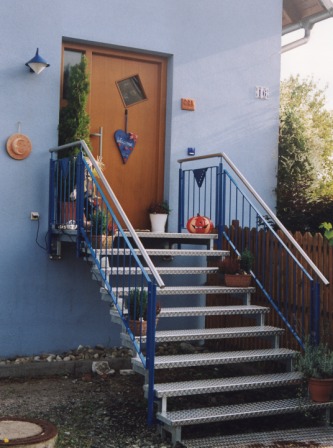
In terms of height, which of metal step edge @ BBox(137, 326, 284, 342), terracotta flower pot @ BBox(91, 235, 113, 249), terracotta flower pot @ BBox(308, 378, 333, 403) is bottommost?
terracotta flower pot @ BBox(308, 378, 333, 403)

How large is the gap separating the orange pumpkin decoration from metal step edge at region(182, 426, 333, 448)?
2672 mm

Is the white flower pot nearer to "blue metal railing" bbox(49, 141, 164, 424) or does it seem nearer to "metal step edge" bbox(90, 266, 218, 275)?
"blue metal railing" bbox(49, 141, 164, 424)

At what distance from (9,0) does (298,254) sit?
13.4 ft

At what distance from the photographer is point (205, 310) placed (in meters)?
6.16

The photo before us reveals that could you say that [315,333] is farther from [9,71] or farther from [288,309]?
[9,71]

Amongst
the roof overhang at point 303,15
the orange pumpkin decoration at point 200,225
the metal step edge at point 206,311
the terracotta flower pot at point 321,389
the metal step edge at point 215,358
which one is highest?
the roof overhang at point 303,15

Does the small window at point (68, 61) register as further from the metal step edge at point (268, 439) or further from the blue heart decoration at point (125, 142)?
the metal step edge at point (268, 439)

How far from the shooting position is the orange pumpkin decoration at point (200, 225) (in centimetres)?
740

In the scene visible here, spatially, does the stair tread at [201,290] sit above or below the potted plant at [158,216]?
below

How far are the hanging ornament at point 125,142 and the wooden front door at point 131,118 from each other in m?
0.05

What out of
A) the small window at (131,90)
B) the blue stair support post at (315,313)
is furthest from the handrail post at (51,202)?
the blue stair support post at (315,313)

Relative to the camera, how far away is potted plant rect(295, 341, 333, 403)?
18.1ft

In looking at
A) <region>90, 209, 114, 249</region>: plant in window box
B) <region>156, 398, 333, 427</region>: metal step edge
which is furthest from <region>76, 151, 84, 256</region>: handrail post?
<region>156, 398, 333, 427</region>: metal step edge

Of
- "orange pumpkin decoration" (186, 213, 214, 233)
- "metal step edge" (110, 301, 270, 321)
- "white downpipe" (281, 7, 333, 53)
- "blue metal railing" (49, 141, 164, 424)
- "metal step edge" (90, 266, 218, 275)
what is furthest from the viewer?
"white downpipe" (281, 7, 333, 53)
